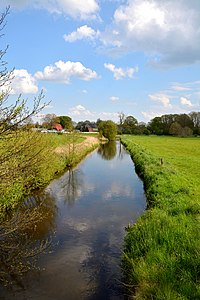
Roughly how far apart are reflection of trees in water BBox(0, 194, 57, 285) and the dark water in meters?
0.12

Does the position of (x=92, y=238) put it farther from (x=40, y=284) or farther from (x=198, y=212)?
(x=198, y=212)

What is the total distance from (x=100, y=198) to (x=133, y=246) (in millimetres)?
8473

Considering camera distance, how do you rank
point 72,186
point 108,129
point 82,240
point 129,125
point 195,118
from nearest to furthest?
point 82,240 < point 72,186 < point 108,129 < point 195,118 < point 129,125

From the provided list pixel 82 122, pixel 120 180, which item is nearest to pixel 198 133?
pixel 82 122

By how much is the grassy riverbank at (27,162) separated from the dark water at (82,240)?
1162mm

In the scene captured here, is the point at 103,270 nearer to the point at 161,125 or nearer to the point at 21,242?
the point at 21,242

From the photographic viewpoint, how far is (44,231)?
1125cm

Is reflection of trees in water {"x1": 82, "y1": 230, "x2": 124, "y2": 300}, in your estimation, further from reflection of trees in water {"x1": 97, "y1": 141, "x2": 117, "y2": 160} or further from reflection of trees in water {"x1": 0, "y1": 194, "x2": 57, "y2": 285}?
reflection of trees in water {"x1": 97, "y1": 141, "x2": 117, "y2": 160}

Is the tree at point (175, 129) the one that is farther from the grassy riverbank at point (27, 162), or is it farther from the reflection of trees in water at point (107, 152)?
the grassy riverbank at point (27, 162)

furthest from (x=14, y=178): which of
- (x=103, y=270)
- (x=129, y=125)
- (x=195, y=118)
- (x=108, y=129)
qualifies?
(x=129, y=125)

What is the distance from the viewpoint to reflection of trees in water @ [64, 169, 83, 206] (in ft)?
54.5

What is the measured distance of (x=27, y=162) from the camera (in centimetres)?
669

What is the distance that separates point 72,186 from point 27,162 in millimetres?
13455

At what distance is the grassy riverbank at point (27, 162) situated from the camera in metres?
6.09
